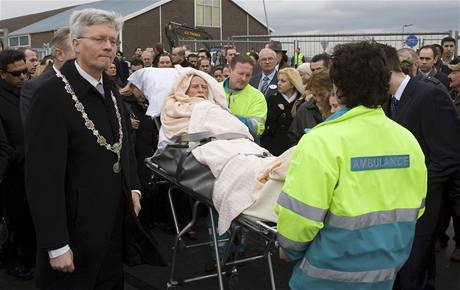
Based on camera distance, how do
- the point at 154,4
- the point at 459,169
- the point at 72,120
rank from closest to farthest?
the point at 72,120, the point at 459,169, the point at 154,4

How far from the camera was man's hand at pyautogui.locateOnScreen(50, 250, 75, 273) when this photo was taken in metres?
2.30

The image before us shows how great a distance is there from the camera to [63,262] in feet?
7.54

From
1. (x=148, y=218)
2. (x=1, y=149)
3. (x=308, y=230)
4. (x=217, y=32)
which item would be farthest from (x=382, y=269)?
(x=217, y=32)

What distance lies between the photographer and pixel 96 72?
2.50 metres

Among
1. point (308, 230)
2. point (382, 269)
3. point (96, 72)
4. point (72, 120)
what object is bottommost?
point (382, 269)

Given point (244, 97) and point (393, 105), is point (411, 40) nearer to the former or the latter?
point (244, 97)

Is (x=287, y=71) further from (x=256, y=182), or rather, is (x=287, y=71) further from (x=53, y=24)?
(x=53, y=24)

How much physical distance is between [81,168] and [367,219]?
54.2 inches

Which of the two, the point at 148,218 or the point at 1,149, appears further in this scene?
the point at 148,218

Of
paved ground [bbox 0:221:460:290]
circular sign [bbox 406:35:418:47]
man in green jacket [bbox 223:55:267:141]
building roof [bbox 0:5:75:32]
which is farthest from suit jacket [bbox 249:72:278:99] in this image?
building roof [bbox 0:5:75:32]

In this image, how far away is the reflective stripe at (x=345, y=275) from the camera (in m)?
2.09

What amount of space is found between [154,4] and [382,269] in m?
37.7

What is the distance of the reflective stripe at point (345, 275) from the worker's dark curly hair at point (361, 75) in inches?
28.4

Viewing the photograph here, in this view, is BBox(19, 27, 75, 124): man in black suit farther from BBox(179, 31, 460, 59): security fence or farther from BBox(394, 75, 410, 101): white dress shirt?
BBox(179, 31, 460, 59): security fence
